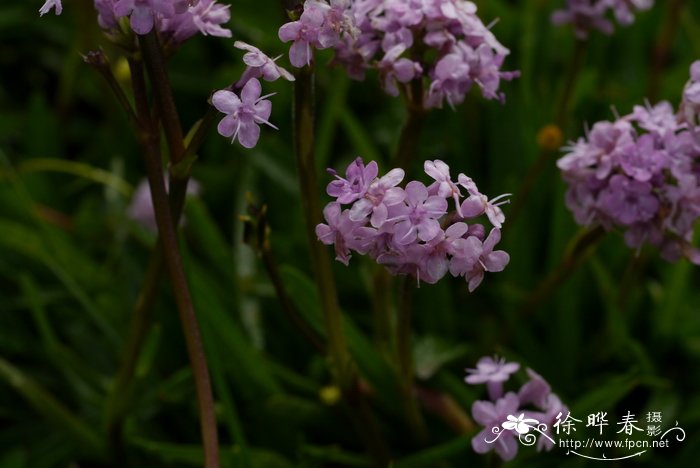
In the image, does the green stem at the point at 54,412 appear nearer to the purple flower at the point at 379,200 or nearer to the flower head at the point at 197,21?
the flower head at the point at 197,21

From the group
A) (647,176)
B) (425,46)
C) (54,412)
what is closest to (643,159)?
(647,176)

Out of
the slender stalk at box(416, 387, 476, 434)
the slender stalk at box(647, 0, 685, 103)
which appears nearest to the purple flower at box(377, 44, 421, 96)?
the slender stalk at box(416, 387, 476, 434)

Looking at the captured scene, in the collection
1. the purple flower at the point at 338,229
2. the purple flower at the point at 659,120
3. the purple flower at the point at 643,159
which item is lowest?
the purple flower at the point at 643,159

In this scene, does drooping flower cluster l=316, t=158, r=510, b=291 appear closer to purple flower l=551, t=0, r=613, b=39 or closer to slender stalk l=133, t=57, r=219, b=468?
slender stalk l=133, t=57, r=219, b=468

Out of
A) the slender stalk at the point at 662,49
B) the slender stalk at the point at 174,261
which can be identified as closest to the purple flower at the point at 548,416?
the slender stalk at the point at 174,261

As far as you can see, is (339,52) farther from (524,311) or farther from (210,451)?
(524,311)

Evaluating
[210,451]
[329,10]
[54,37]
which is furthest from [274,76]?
[54,37]
